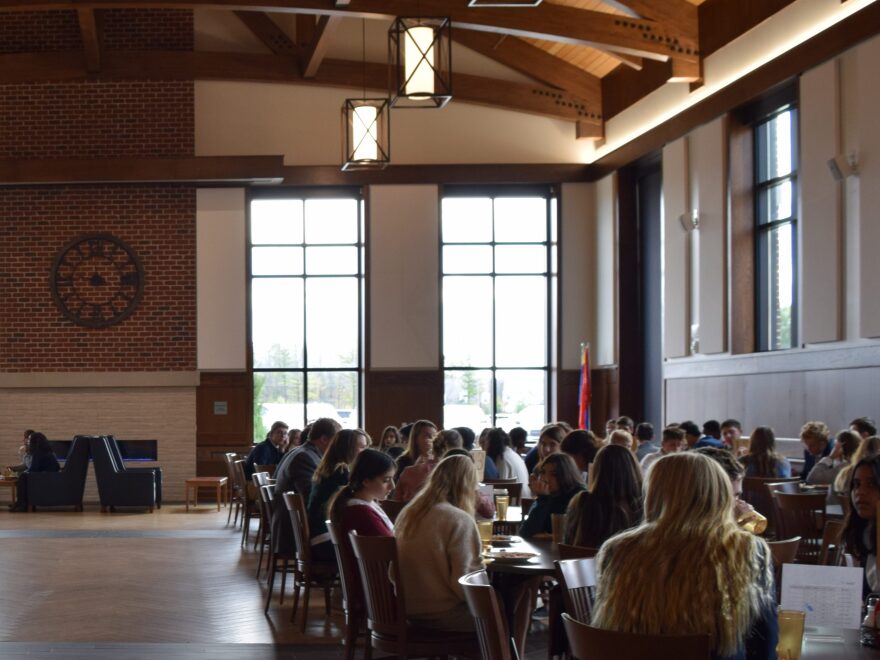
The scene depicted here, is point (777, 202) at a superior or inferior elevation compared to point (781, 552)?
superior

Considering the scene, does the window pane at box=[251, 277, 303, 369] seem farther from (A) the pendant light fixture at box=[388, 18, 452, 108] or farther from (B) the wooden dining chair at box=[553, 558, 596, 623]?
(B) the wooden dining chair at box=[553, 558, 596, 623]

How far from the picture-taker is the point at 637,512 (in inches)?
192

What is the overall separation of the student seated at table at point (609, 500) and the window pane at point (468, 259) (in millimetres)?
12475

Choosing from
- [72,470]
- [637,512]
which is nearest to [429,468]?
[637,512]

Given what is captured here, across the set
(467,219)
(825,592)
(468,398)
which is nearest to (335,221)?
(467,219)

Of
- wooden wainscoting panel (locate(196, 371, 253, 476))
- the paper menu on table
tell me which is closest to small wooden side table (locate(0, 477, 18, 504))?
wooden wainscoting panel (locate(196, 371, 253, 476))

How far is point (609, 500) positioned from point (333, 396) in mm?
12738

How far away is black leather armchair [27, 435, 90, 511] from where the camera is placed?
15594mm

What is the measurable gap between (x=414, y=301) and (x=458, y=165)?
2.00 metres

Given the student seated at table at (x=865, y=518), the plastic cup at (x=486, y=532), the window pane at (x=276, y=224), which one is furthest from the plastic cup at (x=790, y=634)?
the window pane at (x=276, y=224)

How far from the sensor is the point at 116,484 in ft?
50.9

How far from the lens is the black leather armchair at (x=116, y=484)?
1548 cm

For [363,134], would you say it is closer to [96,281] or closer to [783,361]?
[783,361]

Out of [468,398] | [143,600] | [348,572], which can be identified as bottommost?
[143,600]
